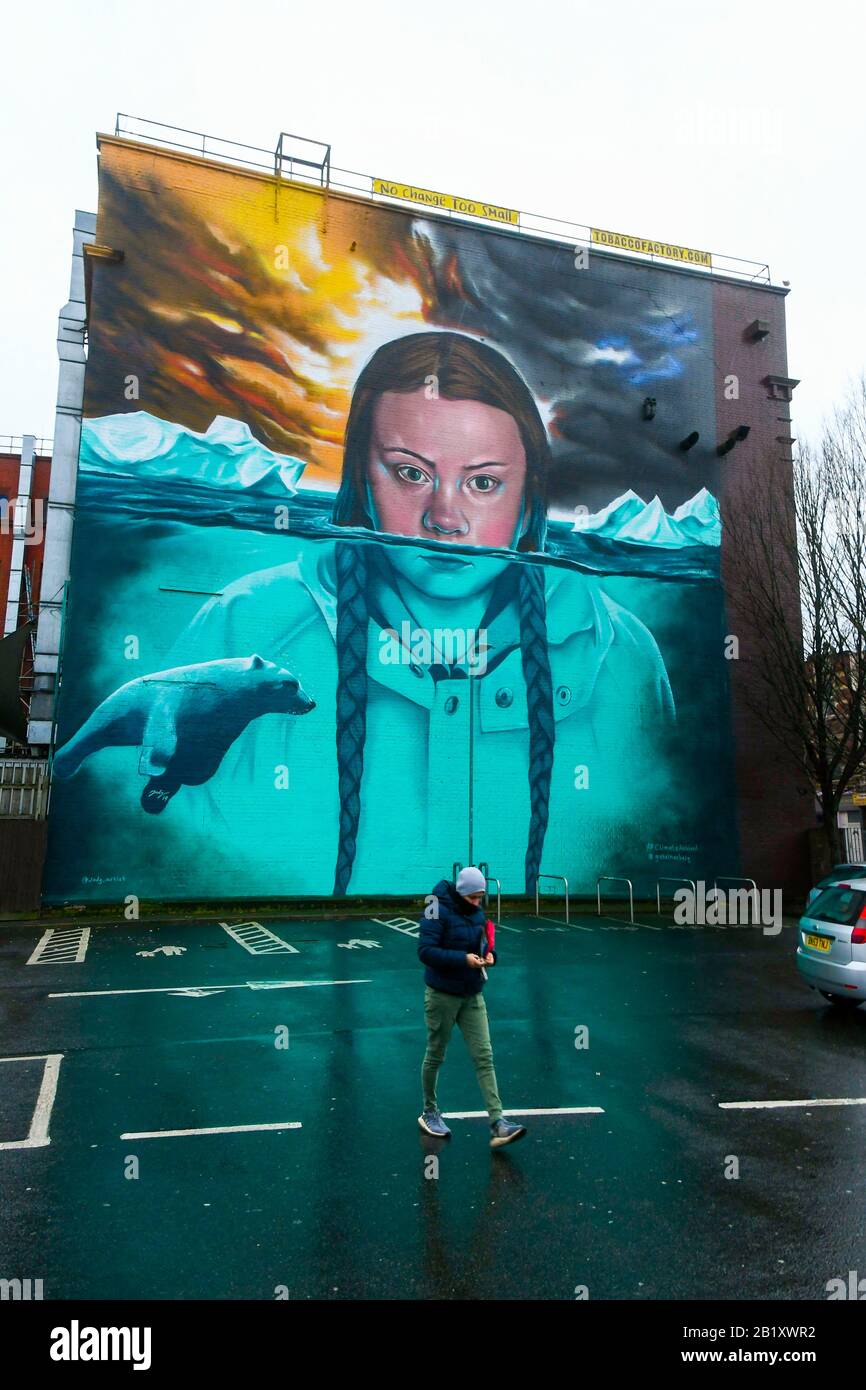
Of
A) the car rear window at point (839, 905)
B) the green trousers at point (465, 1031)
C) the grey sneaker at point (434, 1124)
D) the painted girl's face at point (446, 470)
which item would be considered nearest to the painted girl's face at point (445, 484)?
the painted girl's face at point (446, 470)

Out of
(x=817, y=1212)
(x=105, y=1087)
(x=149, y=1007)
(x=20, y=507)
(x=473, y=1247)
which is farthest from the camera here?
(x=20, y=507)

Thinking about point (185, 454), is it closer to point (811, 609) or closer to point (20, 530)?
point (811, 609)

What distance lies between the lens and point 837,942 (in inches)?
355

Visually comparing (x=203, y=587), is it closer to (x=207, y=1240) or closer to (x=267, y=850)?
(x=267, y=850)

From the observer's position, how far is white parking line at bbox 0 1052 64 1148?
5.77 metres

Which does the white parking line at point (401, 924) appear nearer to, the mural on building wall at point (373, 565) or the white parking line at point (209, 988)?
the mural on building wall at point (373, 565)

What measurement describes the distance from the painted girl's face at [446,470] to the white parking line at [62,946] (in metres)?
10.6

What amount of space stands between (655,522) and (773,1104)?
59.4 feet

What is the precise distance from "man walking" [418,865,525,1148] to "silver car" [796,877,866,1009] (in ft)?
15.6

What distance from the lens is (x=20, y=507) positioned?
34.9 meters

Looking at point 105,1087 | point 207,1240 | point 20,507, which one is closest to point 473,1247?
point 207,1240

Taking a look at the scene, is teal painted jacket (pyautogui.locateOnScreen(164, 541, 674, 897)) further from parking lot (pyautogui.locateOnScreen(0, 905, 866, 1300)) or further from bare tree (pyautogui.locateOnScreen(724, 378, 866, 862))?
parking lot (pyautogui.locateOnScreen(0, 905, 866, 1300))

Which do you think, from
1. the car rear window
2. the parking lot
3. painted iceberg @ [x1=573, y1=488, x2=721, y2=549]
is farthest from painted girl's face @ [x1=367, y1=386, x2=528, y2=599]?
the car rear window

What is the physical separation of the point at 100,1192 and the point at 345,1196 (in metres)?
1.38
